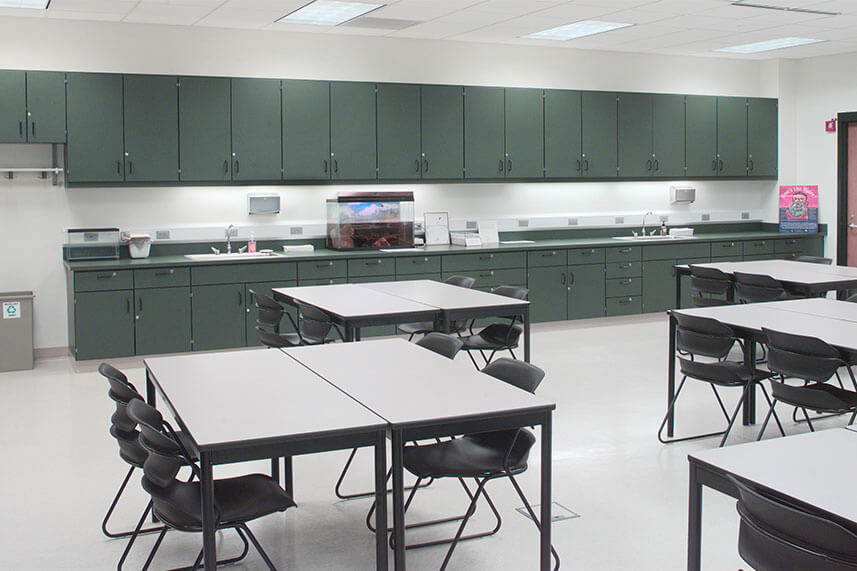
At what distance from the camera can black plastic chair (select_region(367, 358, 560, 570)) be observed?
3465mm

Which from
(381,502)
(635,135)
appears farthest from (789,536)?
(635,135)

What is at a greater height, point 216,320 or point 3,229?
point 3,229

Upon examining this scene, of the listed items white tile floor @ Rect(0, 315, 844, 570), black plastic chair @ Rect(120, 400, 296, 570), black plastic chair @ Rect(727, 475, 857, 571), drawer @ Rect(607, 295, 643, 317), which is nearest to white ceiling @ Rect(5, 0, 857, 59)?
drawer @ Rect(607, 295, 643, 317)

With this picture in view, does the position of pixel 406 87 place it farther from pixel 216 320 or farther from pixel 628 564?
pixel 628 564

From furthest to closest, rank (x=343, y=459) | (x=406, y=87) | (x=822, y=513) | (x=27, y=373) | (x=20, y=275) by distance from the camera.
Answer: (x=406, y=87)
(x=20, y=275)
(x=27, y=373)
(x=343, y=459)
(x=822, y=513)

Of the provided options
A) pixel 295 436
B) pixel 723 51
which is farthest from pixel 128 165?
pixel 723 51

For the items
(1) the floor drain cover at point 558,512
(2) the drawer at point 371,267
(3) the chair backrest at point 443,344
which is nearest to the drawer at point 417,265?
(2) the drawer at point 371,267

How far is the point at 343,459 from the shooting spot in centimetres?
512

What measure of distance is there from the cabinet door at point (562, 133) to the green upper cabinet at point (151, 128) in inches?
160

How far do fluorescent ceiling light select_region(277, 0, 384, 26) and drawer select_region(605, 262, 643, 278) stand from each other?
4009 millimetres

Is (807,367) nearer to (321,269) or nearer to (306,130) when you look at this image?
(321,269)

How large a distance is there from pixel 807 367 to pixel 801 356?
0.06 meters

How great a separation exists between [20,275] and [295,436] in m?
6.10

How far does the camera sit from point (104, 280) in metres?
7.64
